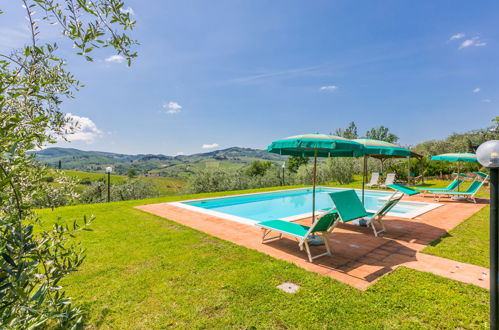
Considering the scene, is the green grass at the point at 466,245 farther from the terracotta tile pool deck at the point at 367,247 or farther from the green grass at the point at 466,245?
the terracotta tile pool deck at the point at 367,247

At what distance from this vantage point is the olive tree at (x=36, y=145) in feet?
3.59

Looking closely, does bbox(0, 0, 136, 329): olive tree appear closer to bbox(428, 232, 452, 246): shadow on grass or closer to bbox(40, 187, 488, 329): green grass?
bbox(40, 187, 488, 329): green grass

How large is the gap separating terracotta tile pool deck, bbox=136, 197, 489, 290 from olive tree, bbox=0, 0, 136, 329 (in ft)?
12.4

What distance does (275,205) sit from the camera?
1266cm

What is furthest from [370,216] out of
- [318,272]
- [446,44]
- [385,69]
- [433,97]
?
[433,97]

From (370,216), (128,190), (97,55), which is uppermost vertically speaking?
(97,55)

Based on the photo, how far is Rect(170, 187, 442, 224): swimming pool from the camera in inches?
381

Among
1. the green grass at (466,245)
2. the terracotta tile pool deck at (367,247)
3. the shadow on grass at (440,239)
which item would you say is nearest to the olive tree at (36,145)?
the terracotta tile pool deck at (367,247)

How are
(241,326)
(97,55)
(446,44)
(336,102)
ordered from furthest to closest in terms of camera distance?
(336,102)
(446,44)
(241,326)
(97,55)

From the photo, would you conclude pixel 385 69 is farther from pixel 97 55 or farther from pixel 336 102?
pixel 97 55

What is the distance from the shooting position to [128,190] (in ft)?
82.4

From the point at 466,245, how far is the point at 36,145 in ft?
25.0

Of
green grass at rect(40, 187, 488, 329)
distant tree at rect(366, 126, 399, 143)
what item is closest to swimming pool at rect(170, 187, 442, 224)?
green grass at rect(40, 187, 488, 329)

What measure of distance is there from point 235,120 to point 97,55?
4201cm
